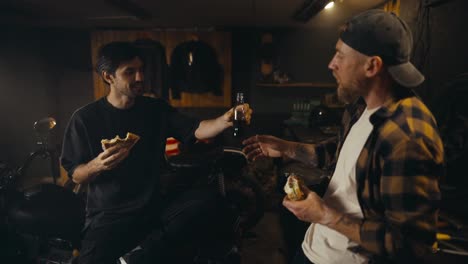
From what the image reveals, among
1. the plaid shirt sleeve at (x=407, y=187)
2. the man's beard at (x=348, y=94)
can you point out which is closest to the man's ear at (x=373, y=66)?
the man's beard at (x=348, y=94)

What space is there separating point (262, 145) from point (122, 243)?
42.5 inches

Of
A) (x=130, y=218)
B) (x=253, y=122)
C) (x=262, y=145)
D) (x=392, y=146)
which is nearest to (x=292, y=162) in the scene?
(x=262, y=145)

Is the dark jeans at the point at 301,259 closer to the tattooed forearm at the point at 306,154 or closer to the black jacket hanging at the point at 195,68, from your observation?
the tattooed forearm at the point at 306,154

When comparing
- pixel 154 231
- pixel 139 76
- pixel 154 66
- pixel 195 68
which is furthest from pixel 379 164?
pixel 154 66

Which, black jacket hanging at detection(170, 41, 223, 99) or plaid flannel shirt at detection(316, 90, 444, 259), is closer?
plaid flannel shirt at detection(316, 90, 444, 259)

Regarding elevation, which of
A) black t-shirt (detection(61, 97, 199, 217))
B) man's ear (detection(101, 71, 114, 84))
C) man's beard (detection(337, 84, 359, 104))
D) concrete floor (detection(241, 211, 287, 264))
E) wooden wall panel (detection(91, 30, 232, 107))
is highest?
wooden wall panel (detection(91, 30, 232, 107))

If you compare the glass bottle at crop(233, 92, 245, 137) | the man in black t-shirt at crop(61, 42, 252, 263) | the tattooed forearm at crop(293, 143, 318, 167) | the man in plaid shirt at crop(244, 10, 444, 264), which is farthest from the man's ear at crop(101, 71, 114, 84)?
the man in plaid shirt at crop(244, 10, 444, 264)

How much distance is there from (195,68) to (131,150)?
388 centimetres

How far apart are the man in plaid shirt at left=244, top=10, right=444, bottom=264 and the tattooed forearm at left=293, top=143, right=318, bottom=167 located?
31 centimetres

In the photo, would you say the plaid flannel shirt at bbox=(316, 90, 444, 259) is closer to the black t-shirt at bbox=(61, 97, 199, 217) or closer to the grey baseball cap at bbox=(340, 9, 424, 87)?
the grey baseball cap at bbox=(340, 9, 424, 87)

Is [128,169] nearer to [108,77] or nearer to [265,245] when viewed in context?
[108,77]

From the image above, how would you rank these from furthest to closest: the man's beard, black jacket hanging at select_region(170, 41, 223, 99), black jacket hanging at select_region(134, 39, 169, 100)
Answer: black jacket hanging at select_region(170, 41, 223, 99) → black jacket hanging at select_region(134, 39, 169, 100) → the man's beard

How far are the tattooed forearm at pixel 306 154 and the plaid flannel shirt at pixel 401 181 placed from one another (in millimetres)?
639

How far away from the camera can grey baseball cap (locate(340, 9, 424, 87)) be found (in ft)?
4.10
